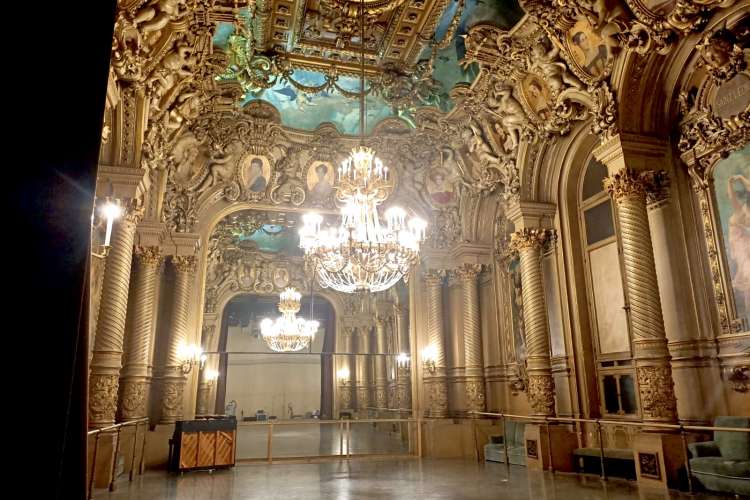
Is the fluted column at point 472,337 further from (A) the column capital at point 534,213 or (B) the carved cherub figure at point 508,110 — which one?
(B) the carved cherub figure at point 508,110

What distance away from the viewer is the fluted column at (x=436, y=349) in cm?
1310

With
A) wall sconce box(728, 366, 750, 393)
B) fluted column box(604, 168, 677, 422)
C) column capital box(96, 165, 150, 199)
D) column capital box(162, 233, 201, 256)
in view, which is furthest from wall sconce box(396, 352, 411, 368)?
column capital box(96, 165, 150, 199)

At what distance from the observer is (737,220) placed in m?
7.34

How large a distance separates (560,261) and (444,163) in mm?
4145

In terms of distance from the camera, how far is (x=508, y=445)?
10969 mm

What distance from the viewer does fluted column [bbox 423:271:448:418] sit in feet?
43.0

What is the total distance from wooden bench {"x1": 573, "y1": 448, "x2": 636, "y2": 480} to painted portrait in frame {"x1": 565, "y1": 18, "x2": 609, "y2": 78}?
19.4 feet

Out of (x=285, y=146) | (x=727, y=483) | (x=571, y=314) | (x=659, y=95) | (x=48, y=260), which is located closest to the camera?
(x=48, y=260)

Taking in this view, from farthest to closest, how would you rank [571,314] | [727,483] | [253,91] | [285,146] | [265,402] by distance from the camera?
1. [265,402]
2. [285,146]
3. [253,91]
4. [571,314]
5. [727,483]

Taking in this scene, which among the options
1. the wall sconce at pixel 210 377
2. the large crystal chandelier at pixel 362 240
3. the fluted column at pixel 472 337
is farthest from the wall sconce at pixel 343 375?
the large crystal chandelier at pixel 362 240

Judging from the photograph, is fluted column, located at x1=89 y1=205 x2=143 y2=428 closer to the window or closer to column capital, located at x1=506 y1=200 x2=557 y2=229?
column capital, located at x1=506 y1=200 x2=557 y2=229

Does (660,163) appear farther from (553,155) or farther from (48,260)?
(48,260)

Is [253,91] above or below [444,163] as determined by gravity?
above

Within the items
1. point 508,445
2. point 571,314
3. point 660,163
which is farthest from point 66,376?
point 508,445
